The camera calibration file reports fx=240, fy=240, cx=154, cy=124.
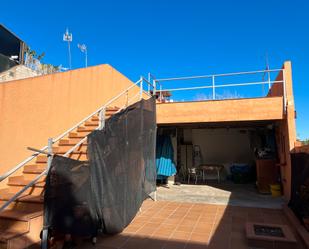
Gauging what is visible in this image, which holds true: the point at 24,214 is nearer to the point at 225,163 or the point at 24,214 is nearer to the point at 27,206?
the point at 27,206

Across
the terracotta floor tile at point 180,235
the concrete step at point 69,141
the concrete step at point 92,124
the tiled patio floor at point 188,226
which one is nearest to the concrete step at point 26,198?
the tiled patio floor at point 188,226

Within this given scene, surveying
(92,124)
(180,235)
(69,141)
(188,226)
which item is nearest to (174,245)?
(180,235)

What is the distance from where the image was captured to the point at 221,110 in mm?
6980

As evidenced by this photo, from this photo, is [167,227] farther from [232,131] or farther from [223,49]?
[223,49]

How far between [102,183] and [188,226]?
83.6 inches

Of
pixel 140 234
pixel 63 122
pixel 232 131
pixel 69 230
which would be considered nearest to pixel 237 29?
pixel 232 131

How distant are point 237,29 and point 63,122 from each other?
7720 millimetres

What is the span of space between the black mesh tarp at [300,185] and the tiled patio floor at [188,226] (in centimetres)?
41

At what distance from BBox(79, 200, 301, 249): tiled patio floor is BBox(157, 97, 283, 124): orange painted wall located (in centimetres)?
244

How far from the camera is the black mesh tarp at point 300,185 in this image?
4334 millimetres

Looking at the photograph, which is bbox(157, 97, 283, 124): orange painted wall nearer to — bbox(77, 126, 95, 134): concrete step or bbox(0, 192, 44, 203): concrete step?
bbox(77, 126, 95, 134): concrete step

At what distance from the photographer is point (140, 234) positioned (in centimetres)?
422

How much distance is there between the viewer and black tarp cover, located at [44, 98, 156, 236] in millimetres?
3057

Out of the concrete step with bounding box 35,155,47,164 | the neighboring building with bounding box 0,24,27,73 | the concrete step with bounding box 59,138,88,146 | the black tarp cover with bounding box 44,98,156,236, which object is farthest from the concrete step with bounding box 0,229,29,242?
the neighboring building with bounding box 0,24,27,73
